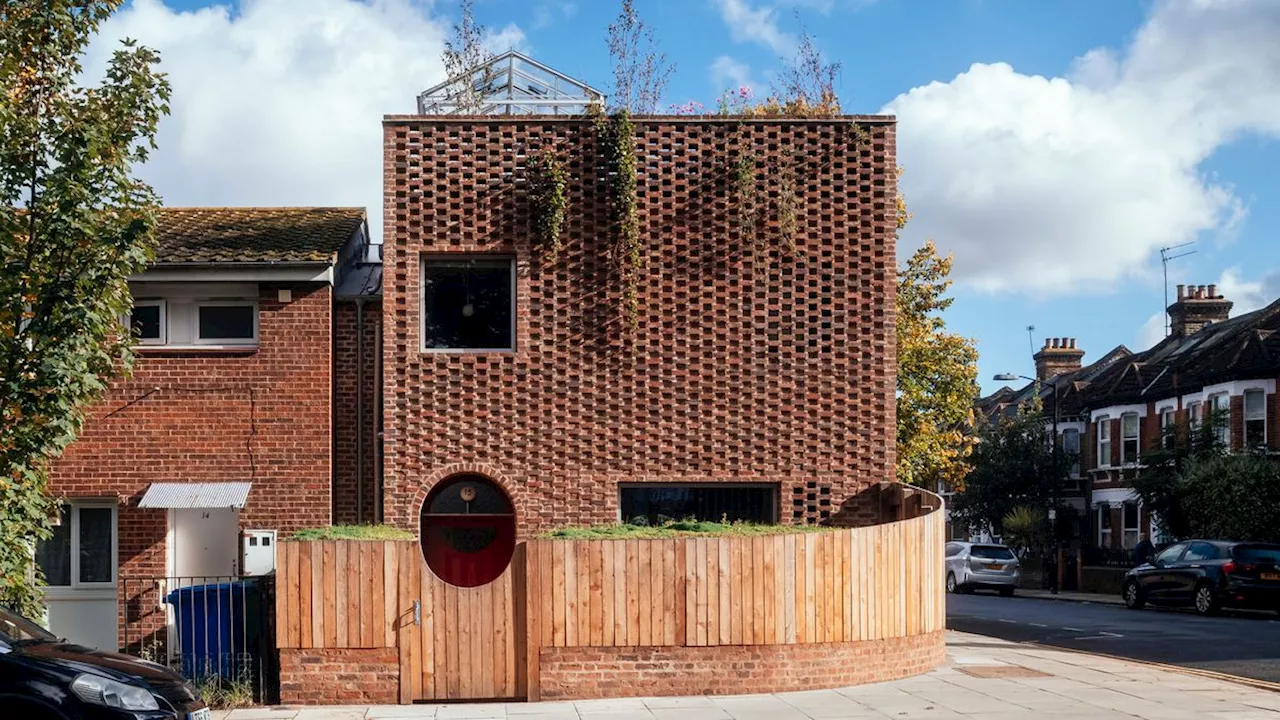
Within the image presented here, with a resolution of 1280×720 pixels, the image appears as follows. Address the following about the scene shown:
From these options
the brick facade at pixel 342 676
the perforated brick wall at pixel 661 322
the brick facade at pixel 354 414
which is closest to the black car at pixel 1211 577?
the perforated brick wall at pixel 661 322

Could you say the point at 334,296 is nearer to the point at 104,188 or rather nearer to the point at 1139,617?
the point at 104,188

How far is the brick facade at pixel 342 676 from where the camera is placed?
48.2 feet

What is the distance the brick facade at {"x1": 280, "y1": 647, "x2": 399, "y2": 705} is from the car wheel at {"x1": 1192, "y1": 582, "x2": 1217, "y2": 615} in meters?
19.8

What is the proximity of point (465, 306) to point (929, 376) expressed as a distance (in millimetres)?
18492

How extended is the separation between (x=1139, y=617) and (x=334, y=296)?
18.1 metres

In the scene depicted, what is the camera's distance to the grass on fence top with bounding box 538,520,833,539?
15719 mm

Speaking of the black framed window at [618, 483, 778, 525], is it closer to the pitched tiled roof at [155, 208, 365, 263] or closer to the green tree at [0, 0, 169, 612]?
the pitched tiled roof at [155, 208, 365, 263]

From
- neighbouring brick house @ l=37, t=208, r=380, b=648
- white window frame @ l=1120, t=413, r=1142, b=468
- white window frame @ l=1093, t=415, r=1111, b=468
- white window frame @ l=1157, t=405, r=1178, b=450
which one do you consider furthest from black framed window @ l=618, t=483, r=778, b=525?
white window frame @ l=1093, t=415, r=1111, b=468

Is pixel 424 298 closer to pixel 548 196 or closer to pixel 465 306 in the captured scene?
pixel 465 306

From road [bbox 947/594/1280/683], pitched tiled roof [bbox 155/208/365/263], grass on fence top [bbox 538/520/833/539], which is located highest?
pitched tiled roof [bbox 155/208/365/263]

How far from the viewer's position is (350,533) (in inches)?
624

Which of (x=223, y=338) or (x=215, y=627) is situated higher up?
(x=223, y=338)

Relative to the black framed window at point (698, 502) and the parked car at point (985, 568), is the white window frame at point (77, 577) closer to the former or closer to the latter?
the black framed window at point (698, 502)

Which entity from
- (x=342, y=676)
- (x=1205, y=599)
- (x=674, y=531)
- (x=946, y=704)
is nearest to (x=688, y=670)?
(x=674, y=531)
